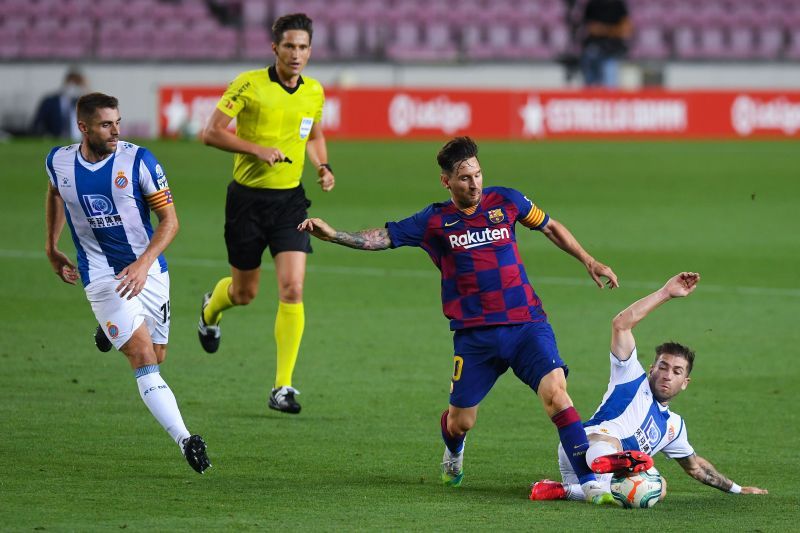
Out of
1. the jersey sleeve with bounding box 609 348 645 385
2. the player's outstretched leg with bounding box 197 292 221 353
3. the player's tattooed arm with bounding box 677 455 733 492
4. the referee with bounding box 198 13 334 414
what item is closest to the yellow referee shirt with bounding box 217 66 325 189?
the referee with bounding box 198 13 334 414

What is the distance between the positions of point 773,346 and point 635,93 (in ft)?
67.0

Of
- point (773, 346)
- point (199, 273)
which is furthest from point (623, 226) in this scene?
point (773, 346)

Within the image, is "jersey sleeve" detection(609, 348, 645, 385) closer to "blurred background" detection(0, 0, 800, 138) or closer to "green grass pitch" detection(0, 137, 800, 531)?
"green grass pitch" detection(0, 137, 800, 531)

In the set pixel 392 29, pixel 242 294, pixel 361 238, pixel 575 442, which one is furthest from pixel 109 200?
pixel 392 29

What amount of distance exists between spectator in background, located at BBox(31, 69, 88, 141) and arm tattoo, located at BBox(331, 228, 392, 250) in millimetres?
21803

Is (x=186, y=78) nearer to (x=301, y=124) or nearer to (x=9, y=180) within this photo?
(x=9, y=180)

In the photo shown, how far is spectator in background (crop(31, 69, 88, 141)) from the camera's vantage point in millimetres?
28344

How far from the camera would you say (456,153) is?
7012 millimetres

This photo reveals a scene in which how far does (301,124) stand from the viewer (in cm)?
962

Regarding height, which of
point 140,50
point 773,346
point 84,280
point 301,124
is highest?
point 140,50

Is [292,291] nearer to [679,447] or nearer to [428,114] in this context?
[679,447]

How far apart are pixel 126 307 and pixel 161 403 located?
517mm

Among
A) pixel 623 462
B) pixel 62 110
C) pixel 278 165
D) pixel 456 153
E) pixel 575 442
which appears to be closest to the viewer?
pixel 623 462

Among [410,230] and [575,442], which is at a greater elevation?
[410,230]
